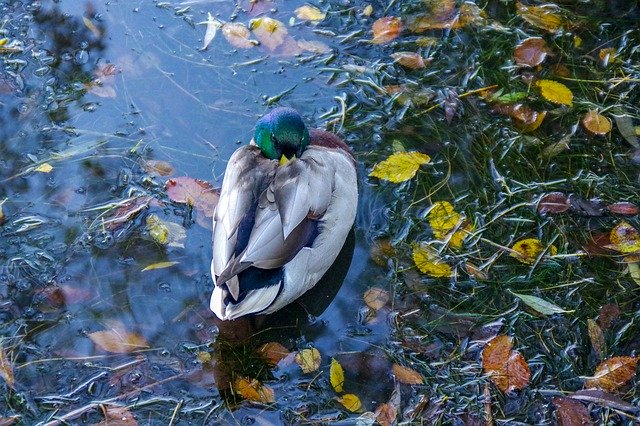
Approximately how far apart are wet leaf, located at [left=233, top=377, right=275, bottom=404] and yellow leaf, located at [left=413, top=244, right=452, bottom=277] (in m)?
0.98

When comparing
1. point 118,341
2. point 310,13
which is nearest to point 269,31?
point 310,13

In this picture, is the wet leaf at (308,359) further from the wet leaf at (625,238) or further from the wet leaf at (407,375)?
the wet leaf at (625,238)

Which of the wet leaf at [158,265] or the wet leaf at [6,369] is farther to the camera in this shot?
the wet leaf at [158,265]

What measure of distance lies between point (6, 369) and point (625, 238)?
2995 millimetres

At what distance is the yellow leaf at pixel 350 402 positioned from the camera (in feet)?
11.2

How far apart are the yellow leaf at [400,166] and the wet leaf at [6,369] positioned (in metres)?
→ 2.01

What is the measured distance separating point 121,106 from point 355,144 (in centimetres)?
137

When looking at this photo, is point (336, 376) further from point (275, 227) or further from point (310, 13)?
point (310, 13)

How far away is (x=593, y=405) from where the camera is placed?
340cm

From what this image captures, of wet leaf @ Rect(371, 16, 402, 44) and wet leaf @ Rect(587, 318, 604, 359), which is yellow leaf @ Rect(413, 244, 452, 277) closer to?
wet leaf @ Rect(587, 318, 604, 359)

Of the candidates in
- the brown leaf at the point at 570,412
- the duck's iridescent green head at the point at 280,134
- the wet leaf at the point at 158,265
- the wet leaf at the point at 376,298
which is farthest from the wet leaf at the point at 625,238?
the wet leaf at the point at 158,265

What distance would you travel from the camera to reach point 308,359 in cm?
357

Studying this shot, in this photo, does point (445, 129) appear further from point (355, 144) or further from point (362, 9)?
point (362, 9)

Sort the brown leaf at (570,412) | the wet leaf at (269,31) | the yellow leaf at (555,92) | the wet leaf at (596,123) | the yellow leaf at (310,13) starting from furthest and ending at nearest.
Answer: the yellow leaf at (310,13) < the wet leaf at (269,31) < the yellow leaf at (555,92) < the wet leaf at (596,123) < the brown leaf at (570,412)
